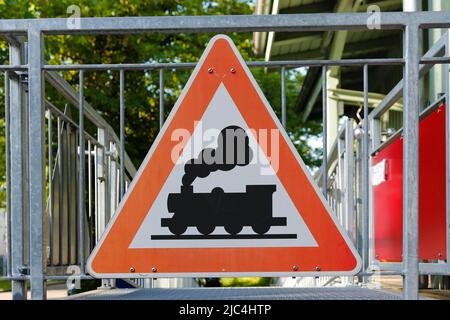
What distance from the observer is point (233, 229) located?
10.4ft

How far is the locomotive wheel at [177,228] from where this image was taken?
3164 millimetres

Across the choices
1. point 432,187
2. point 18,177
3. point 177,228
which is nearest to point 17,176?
point 18,177

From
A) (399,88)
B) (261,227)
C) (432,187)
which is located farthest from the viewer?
(399,88)

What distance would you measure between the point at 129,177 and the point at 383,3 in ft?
21.4

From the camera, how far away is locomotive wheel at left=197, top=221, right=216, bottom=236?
3171 millimetres

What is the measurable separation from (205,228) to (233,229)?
0.35ft

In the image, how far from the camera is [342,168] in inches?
263

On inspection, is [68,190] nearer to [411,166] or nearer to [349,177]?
[411,166]

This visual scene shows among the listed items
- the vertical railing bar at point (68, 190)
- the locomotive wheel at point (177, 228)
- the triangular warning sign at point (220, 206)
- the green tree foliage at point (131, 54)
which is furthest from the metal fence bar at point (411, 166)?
the green tree foliage at point (131, 54)

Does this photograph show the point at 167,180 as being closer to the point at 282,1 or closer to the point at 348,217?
the point at 348,217

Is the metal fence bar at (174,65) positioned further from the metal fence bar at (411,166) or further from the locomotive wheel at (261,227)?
the locomotive wheel at (261,227)

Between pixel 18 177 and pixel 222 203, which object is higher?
pixel 18 177

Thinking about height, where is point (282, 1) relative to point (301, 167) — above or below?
above
